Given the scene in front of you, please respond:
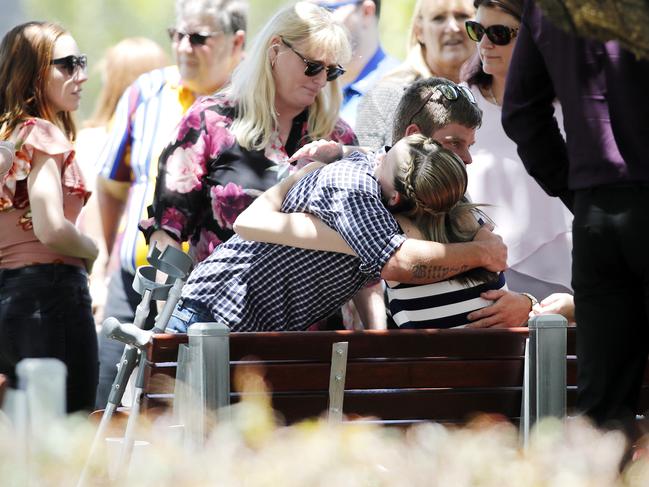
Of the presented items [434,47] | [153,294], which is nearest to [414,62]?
[434,47]

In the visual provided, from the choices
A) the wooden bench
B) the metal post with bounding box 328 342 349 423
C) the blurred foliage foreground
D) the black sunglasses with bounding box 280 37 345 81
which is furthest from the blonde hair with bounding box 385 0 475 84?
the blurred foliage foreground

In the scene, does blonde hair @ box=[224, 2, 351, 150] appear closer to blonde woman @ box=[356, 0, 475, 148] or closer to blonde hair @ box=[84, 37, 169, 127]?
blonde woman @ box=[356, 0, 475, 148]

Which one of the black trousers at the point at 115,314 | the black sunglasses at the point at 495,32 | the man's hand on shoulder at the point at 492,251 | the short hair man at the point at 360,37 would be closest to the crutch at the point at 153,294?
the man's hand on shoulder at the point at 492,251

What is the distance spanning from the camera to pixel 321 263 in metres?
3.55

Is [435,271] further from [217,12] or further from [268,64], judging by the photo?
[217,12]

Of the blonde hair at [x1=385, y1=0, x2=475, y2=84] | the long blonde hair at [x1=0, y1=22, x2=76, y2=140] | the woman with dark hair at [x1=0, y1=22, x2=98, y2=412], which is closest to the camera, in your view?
the woman with dark hair at [x1=0, y1=22, x2=98, y2=412]

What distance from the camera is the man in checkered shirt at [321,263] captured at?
3391 mm

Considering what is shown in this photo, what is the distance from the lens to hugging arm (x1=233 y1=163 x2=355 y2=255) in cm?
347

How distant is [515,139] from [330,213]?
0.53 metres

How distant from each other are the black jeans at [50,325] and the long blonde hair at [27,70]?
0.58 m

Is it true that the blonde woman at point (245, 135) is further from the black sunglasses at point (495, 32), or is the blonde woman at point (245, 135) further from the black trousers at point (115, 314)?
the black trousers at point (115, 314)

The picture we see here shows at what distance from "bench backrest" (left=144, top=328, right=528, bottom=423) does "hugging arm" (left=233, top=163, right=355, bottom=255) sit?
40 cm

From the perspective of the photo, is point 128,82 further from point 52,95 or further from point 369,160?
point 369,160

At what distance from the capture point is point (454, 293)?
3.56 metres
